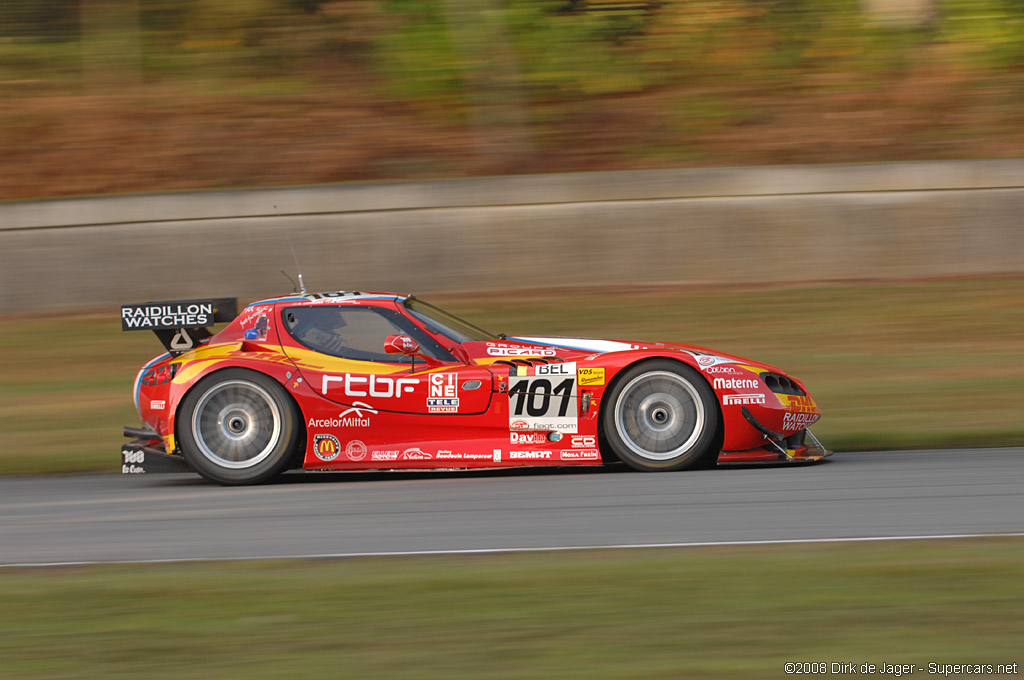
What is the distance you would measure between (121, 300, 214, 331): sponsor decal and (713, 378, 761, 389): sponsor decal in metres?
3.60

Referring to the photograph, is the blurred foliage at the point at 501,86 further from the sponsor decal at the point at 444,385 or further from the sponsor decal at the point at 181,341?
the sponsor decal at the point at 444,385

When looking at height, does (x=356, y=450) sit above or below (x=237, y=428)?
below

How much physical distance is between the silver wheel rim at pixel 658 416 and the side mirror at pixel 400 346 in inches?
57.0

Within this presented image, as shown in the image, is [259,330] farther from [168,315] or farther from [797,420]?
[797,420]

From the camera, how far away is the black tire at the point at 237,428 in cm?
791

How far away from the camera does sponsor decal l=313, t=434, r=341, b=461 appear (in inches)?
311

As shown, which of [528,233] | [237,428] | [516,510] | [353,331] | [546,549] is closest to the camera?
[546,549]

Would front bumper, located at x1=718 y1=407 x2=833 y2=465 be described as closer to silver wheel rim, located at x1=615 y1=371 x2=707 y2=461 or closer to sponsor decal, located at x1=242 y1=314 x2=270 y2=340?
silver wheel rim, located at x1=615 y1=371 x2=707 y2=461

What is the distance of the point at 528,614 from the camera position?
443 cm

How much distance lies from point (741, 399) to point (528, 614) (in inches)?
138

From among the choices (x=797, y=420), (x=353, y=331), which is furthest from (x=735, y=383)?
(x=353, y=331)

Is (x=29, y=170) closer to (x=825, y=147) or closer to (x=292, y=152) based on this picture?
(x=292, y=152)

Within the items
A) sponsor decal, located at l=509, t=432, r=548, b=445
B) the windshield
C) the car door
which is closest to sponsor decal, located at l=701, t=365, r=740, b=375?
sponsor decal, located at l=509, t=432, r=548, b=445

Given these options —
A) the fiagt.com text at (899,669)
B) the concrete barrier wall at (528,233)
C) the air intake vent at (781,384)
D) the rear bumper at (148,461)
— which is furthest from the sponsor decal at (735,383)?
the concrete barrier wall at (528,233)
